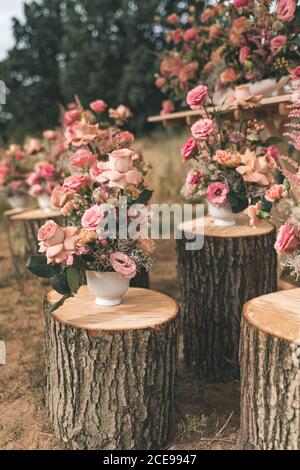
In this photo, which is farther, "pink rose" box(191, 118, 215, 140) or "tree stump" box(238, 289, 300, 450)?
"pink rose" box(191, 118, 215, 140)

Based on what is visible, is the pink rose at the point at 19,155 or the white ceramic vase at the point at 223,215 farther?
the pink rose at the point at 19,155

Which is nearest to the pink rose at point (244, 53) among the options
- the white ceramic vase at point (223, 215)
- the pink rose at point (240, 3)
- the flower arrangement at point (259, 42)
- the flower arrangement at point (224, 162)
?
the flower arrangement at point (259, 42)

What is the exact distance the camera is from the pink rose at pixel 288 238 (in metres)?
2.10

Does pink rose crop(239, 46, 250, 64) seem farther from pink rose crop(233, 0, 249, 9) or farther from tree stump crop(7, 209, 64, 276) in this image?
tree stump crop(7, 209, 64, 276)

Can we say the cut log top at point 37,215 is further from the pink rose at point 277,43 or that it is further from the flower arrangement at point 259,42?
the pink rose at point 277,43

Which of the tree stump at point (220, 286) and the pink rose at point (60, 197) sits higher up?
the pink rose at point (60, 197)

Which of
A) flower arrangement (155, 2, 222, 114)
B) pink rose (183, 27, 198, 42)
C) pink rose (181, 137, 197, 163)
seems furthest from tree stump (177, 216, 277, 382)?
pink rose (183, 27, 198, 42)

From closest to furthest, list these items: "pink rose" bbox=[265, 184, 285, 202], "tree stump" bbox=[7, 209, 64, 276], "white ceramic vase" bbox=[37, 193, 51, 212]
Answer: "pink rose" bbox=[265, 184, 285, 202]
"tree stump" bbox=[7, 209, 64, 276]
"white ceramic vase" bbox=[37, 193, 51, 212]

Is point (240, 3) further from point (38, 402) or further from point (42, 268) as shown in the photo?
point (38, 402)

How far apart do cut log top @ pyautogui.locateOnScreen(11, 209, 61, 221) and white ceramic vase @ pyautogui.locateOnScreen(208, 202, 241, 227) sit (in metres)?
1.83

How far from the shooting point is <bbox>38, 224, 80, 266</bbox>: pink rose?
90.1 inches

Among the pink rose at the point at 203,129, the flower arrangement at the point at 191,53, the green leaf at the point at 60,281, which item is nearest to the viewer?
the green leaf at the point at 60,281

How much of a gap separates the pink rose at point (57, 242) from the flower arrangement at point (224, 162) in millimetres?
963

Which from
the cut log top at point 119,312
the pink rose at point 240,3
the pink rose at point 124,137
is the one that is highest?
the pink rose at point 240,3
